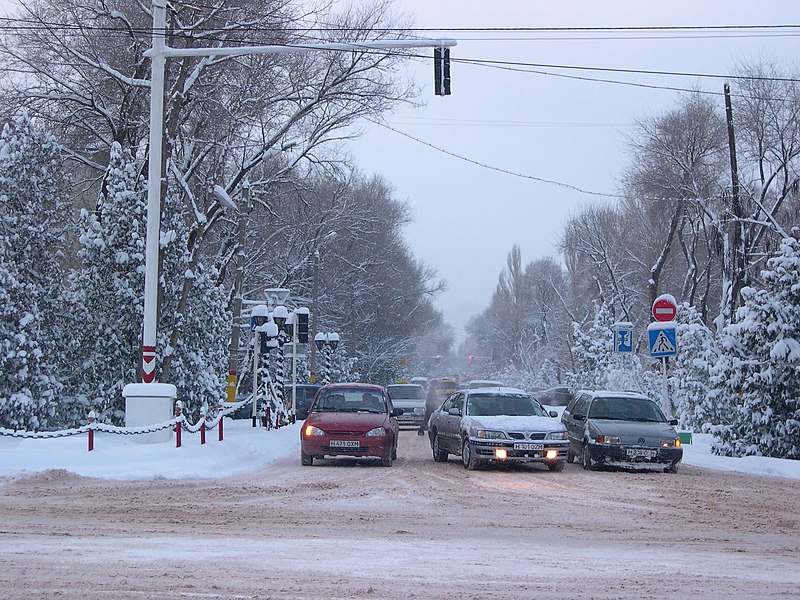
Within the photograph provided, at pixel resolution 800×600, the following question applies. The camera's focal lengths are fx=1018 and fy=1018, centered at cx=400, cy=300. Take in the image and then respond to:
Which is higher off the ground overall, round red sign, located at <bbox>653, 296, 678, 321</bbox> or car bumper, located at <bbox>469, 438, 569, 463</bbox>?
round red sign, located at <bbox>653, 296, 678, 321</bbox>

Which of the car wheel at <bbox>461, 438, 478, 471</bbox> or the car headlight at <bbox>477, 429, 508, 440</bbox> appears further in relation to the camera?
the car wheel at <bbox>461, 438, 478, 471</bbox>

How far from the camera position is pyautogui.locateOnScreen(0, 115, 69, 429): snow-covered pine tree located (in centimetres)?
2370

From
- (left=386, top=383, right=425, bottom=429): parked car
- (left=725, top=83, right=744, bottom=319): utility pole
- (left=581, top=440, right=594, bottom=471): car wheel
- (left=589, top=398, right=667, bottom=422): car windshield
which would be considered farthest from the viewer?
(left=386, top=383, right=425, bottom=429): parked car

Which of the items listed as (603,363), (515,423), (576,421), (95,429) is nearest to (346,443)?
(515,423)

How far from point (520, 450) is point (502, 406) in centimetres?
189

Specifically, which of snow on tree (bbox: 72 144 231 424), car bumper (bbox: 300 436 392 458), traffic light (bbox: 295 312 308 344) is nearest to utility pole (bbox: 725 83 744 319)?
traffic light (bbox: 295 312 308 344)

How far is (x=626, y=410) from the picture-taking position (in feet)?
68.7

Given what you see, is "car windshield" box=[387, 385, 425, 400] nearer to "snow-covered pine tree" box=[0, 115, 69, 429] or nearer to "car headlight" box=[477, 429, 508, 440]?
"snow-covered pine tree" box=[0, 115, 69, 429]

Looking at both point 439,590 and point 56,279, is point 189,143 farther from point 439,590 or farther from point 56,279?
point 439,590

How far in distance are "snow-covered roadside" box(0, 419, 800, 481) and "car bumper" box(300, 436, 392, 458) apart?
130 centimetres

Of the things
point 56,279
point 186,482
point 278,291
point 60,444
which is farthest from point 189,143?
point 186,482

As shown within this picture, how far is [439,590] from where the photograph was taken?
24.9 ft

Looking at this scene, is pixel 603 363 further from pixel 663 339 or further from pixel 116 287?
pixel 116 287

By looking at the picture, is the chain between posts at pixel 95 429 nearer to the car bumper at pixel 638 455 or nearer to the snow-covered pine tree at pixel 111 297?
the snow-covered pine tree at pixel 111 297
